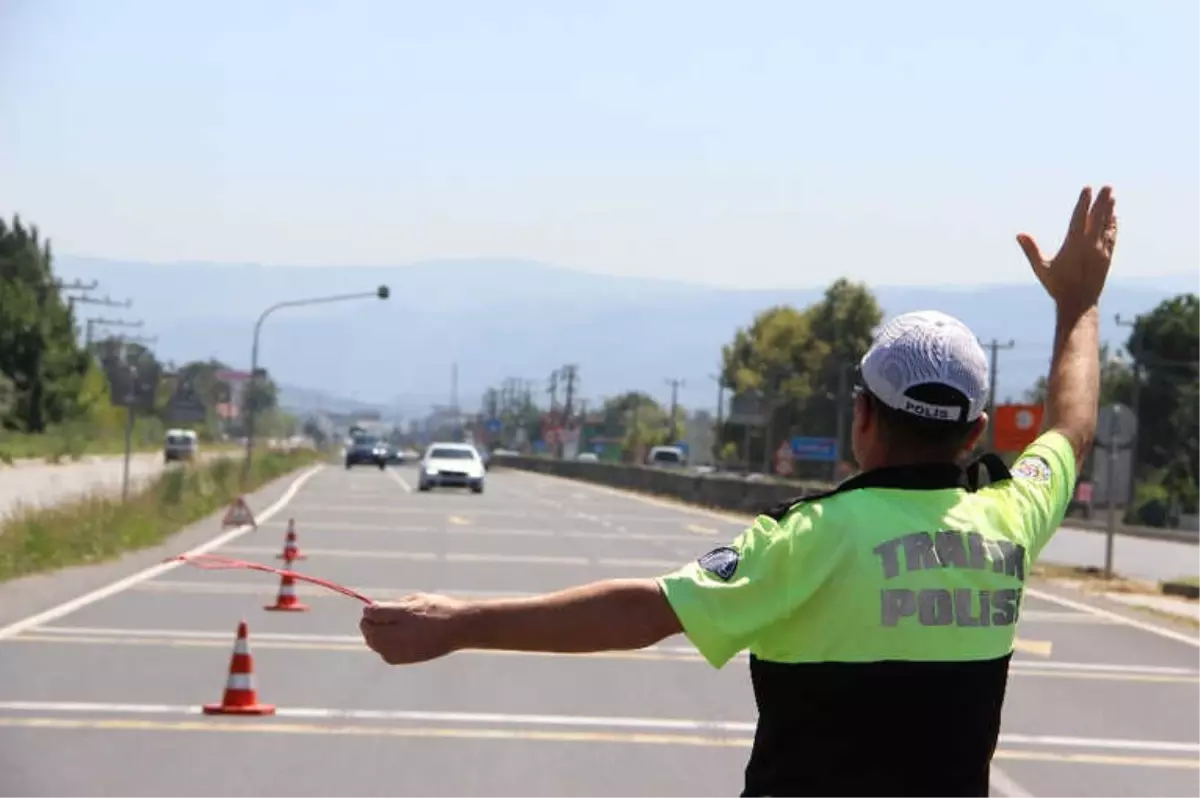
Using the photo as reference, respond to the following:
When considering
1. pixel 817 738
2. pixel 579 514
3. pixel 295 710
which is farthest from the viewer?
pixel 579 514

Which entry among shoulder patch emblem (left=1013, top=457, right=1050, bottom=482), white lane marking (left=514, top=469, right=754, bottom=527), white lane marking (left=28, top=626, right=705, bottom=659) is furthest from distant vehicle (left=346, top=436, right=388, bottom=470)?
shoulder patch emblem (left=1013, top=457, right=1050, bottom=482)

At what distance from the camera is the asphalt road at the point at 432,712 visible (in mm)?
9820

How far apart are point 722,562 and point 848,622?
0.74ft

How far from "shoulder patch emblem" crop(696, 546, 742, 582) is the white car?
52869 mm

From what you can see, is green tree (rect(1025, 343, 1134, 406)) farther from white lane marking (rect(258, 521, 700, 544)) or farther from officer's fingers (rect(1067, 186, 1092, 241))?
officer's fingers (rect(1067, 186, 1092, 241))

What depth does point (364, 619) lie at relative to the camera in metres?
3.32

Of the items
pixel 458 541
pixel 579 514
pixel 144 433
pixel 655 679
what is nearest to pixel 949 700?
pixel 655 679

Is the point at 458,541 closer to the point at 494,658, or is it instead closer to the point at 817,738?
the point at 494,658

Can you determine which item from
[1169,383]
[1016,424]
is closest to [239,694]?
[1016,424]

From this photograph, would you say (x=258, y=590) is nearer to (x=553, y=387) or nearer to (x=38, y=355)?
(x=38, y=355)

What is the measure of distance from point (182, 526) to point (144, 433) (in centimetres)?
9728

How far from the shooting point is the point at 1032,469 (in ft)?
12.5

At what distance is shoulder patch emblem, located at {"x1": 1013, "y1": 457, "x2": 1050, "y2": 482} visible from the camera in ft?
12.4

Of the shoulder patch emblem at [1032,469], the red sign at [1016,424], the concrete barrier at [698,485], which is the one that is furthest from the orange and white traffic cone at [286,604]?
the shoulder patch emblem at [1032,469]
